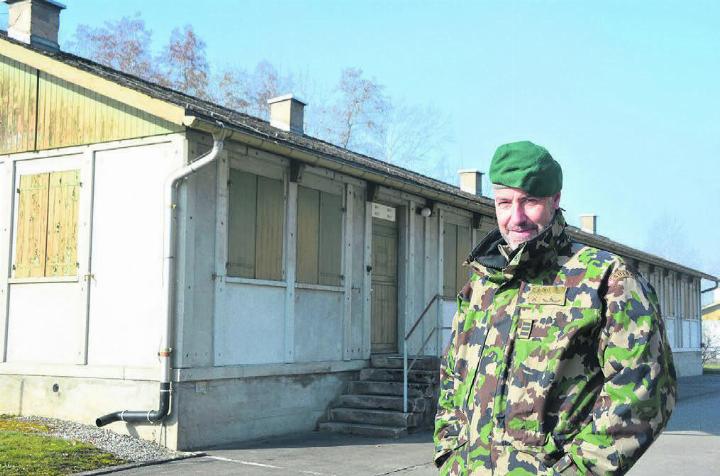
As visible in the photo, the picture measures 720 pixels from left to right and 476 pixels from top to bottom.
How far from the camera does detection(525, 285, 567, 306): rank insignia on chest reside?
252 centimetres

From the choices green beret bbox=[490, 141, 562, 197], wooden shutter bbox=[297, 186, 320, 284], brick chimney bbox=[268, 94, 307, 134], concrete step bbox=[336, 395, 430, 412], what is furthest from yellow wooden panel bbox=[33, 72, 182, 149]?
green beret bbox=[490, 141, 562, 197]

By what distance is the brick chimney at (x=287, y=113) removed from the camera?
15.4 m

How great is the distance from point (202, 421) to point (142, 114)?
3.69m

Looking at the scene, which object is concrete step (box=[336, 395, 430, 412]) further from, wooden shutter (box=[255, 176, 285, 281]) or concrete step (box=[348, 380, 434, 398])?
wooden shutter (box=[255, 176, 285, 281])

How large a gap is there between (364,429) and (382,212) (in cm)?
374

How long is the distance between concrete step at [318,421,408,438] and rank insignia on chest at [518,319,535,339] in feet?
26.9

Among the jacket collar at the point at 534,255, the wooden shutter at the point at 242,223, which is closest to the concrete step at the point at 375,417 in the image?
the wooden shutter at the point at 242,223

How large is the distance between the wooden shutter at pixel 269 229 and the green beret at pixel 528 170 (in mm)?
7881

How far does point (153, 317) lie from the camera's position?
9.45m

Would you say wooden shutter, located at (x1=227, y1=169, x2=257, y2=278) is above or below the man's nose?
above

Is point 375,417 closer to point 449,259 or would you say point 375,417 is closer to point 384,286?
point 384,286

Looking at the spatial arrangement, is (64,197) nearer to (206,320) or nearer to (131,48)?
(206,320)

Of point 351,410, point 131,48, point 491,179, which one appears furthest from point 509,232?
point 131,48

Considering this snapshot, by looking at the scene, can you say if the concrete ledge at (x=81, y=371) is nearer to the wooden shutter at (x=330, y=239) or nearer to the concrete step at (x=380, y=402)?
the wooden shutter at (x=330, y=239)
